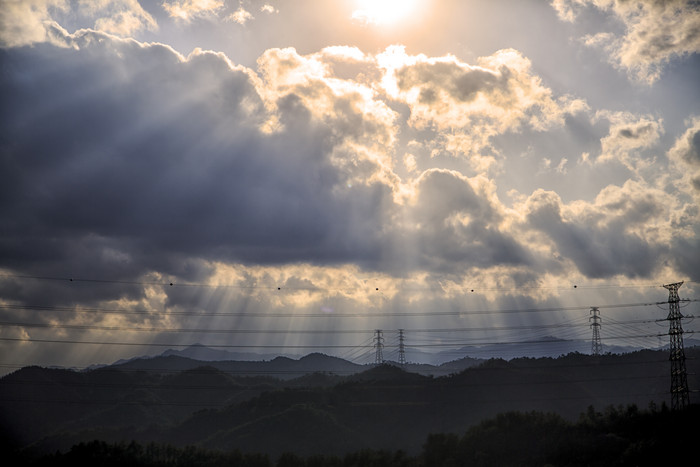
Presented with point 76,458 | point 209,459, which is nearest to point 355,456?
point 209,459

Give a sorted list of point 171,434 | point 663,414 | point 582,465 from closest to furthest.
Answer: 1. point 582,465
2. point 663,414
3. point 171,434

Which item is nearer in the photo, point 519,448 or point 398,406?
point 519,448

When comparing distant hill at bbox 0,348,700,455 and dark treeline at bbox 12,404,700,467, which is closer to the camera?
dark treeline at bbox 12,404,700,467

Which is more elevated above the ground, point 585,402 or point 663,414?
point 663,414

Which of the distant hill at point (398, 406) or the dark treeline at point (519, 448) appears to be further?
the distant hill at point (398, 406)

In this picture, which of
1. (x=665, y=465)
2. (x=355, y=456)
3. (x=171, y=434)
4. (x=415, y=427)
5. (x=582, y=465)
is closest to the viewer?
(x=665, y=465)

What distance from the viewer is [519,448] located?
103938mm

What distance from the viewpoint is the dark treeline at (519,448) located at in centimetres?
9056

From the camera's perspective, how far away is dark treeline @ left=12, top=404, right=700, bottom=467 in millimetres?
90562

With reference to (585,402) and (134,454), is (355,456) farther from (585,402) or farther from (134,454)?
(585,402)

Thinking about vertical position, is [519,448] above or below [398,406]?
above

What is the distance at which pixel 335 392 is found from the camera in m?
173

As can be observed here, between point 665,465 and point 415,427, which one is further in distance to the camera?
point 415,427

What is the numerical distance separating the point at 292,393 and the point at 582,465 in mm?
101380
